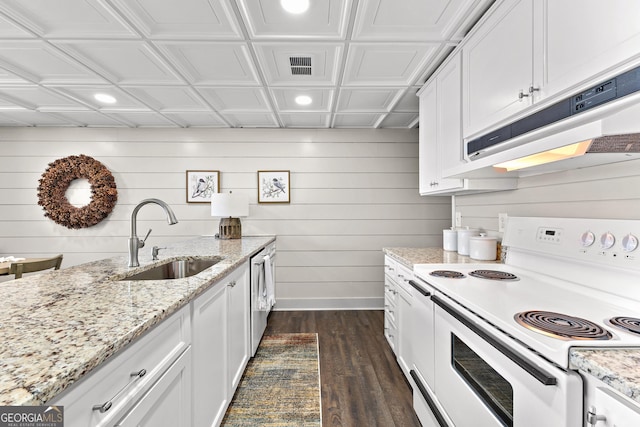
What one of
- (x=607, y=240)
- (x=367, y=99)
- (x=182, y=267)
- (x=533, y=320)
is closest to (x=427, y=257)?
(x=607, y=240)

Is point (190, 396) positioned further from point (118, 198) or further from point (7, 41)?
point (118, 198)

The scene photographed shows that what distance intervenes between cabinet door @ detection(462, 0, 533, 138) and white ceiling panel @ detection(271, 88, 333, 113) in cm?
130

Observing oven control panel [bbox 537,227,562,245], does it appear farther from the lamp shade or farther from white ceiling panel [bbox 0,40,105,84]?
white ceiling panel [bbox 0,40,105,84]

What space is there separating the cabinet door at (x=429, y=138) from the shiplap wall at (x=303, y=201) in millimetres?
1238

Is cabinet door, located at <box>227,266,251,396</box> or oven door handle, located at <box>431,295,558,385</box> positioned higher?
oven door handle, located at <box>431,295,558,385</box>

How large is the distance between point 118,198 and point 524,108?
443cm

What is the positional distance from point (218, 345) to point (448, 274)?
1321mm

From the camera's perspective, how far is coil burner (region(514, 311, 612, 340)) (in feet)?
2.62

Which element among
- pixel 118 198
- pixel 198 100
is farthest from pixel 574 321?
pixel 118 198

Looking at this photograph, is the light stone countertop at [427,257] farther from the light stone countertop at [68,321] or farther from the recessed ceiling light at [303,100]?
the recessed ceiling light at [303,100]

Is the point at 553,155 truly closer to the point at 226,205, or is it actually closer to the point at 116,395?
the point at 116,395

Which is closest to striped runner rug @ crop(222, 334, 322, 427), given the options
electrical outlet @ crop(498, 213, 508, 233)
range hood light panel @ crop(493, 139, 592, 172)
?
electrical outlet @ crop(498, 213, 508, 233)

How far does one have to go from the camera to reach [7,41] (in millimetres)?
1980

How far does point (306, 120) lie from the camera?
3.66 metres
